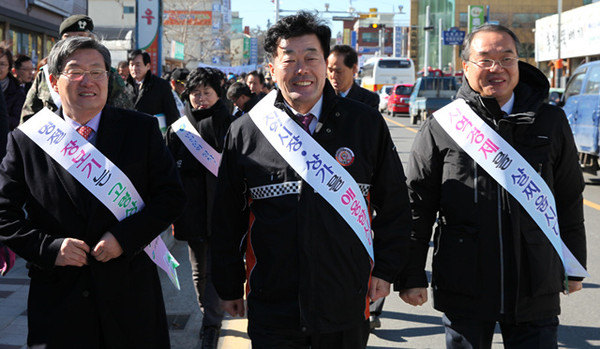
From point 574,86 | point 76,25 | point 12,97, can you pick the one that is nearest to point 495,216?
point 76,25

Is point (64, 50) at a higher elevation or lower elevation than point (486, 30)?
lower

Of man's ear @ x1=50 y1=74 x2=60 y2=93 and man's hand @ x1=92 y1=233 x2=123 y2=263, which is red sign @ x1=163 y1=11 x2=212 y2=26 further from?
man's hand @ x1=92 y1=233 x2=123 y2=263

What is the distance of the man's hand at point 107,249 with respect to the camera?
2.87m

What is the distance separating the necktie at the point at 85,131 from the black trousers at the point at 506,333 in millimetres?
1718

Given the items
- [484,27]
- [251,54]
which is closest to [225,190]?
[484,27]

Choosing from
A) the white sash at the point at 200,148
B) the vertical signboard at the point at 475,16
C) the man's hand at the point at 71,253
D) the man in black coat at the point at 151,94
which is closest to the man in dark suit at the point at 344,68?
the white sash at the point at 200,148

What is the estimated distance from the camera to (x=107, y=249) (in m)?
2.87

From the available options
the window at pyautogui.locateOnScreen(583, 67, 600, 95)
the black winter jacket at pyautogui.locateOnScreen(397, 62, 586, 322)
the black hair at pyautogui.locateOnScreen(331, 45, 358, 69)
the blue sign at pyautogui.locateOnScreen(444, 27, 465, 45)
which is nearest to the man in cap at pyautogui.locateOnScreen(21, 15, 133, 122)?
the black winter jacket at pyautogui.locateOnScreen(397, 62, 586, 322)

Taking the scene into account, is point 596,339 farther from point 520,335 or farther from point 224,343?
point 224,343

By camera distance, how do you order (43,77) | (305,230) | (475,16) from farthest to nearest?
(475,16), (43,77), (305,230)

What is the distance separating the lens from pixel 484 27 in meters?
3.24

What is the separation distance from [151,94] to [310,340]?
16.8 ft

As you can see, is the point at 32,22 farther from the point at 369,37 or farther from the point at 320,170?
the point at 369,37

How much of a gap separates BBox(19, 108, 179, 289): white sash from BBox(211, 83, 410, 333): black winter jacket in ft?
1.25
